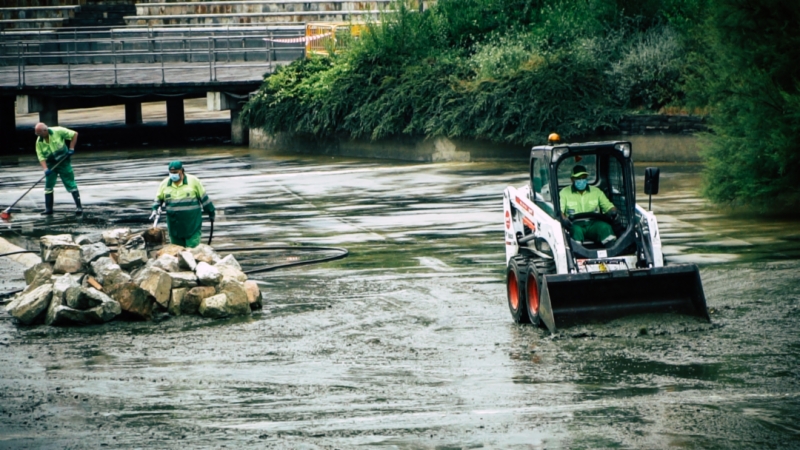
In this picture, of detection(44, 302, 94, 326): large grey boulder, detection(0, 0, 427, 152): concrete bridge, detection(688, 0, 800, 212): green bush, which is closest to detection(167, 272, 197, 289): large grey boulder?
detection(44, 302, 94, 326): large grey boulder

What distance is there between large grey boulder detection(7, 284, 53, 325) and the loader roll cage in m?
5.76

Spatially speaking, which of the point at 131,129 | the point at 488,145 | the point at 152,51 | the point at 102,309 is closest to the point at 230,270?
the point at 102,309

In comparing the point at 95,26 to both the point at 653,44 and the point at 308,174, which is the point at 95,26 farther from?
the point at 653,44

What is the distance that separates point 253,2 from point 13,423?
39.4 metres

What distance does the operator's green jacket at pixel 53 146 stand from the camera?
856 inches

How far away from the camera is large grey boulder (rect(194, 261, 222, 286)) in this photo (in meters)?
13.7

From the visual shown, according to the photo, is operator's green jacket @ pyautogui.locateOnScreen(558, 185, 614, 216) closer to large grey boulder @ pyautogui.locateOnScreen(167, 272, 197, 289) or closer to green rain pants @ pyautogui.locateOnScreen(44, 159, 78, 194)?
large grey boulder @ pyautogui.locateOnScreen(167, 272, 197, 289)

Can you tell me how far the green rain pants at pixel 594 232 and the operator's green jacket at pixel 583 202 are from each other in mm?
141

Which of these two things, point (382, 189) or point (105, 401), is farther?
point (382, 189)

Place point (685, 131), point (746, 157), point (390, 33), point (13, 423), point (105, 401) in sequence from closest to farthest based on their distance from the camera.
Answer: point (13, 423) → point (105, 401) → point (746, 157) → point (685, 131) → point (390, 33)

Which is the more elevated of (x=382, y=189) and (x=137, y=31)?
(x=137, y=31)

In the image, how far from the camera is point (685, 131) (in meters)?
27.1

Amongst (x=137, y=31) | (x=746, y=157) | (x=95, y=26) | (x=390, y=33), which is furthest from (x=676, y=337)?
(x=95, y=26)

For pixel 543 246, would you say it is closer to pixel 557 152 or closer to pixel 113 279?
pixel 557 152
